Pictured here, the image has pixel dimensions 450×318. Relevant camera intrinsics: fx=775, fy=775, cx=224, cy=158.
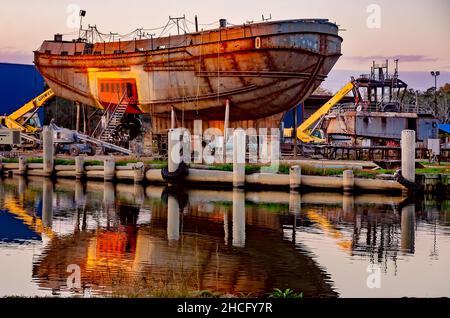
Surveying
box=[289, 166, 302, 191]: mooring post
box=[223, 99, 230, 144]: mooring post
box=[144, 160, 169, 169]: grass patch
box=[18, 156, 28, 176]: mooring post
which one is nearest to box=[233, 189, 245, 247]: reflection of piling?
box=[289, 166, 302, 191]: mooring post

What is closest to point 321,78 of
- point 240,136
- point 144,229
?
point 240,136

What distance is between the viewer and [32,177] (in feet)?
143

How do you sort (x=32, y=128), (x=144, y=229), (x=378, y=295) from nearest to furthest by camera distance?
(x=378, y=295) → (x=144, y=229) → (x=32, y=128)

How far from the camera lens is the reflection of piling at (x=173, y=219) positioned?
81.7 ft

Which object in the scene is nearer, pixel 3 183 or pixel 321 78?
pixel 3 183

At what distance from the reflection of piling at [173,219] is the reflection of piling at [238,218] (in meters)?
1.91

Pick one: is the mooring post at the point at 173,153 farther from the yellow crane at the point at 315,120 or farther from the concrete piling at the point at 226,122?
the yellow crane at the point at 315,120

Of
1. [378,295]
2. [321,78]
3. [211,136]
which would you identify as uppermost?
[321,78]

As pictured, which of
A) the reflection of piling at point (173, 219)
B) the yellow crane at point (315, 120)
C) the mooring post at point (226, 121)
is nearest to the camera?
the reflection of piling at point (173, 219)

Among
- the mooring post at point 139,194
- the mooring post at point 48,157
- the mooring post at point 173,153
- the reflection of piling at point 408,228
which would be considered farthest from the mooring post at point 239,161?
the mooring post at point 48,157

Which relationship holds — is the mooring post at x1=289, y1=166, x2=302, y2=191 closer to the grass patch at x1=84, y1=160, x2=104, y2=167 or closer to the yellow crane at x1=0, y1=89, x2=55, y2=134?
the grass patch at x1=84, y1=160, x2=104, y2=167

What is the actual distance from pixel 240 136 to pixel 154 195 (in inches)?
189
